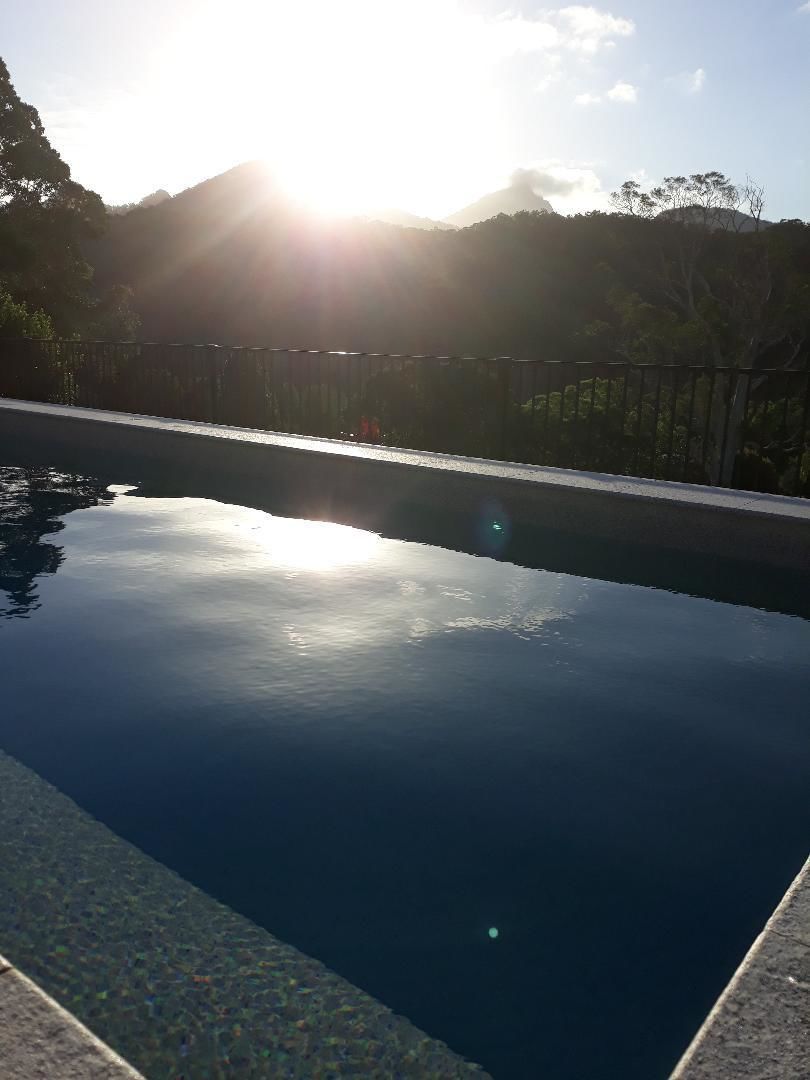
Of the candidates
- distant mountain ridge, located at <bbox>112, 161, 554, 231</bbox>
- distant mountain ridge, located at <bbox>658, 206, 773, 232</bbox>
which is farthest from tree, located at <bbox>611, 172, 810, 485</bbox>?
distant mountain ridge, located at <bbox>112, 161, 554, 231</bbox>

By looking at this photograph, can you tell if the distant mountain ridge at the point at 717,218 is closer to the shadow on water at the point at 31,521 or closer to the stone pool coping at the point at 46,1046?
the shadow on water at the point at 31,521

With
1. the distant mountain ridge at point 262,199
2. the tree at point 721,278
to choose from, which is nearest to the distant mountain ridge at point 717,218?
the tree at point 721,278

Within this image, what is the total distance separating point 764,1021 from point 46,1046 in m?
1.29

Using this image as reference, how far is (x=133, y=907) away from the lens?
8.34 ft

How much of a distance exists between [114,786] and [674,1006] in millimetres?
1928

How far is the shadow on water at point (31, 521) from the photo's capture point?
217 inches

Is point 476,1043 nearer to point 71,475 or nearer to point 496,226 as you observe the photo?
point 71,475

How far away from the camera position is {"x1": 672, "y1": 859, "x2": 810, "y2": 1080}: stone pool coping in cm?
165

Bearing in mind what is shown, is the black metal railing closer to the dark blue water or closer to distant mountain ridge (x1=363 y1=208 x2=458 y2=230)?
the dark blue water

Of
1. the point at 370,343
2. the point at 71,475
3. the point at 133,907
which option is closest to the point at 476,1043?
the point at 133,907

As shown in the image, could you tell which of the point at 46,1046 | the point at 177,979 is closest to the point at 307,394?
the point at 177,979

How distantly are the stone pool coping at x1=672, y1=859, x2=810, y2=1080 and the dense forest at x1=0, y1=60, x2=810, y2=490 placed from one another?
2680 centimetres

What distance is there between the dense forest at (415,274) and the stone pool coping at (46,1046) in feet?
89.6

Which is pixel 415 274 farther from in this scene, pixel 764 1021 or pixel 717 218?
pixel 764 1021
